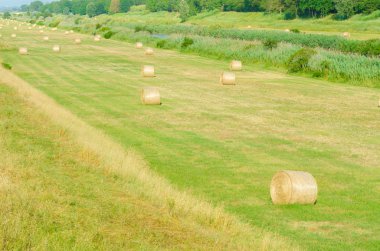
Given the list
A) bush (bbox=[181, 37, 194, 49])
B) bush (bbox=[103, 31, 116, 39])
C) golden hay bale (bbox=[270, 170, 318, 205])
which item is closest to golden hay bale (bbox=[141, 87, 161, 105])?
golden hay bale (bbox=[270, 170, 318, 205])

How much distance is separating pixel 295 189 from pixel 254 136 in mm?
7384

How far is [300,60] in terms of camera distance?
42125mm

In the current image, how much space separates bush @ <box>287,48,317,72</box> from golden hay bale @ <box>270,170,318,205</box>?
97.7 feet

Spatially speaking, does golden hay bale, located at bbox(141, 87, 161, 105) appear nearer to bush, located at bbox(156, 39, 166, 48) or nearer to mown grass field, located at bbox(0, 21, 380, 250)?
mown grass field, located at bbox(0, 21, 380, 250)

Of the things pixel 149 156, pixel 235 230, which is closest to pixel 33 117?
pixel 149 156

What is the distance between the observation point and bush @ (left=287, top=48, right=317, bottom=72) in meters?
41.7

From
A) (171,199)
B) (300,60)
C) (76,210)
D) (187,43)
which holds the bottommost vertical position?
(171,199)

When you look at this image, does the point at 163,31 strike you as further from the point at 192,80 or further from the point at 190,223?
the point at 190,223

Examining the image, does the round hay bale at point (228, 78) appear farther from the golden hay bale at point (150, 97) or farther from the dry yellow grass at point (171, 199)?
the dry yellow grass at point (171, 199)

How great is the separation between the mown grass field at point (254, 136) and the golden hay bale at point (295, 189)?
191 mm

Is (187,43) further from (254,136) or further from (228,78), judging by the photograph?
(254,136)

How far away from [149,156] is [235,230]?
6.63 meters

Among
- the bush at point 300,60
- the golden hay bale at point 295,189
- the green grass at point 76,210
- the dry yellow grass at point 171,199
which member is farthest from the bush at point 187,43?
the golden hay bale at point 295,189

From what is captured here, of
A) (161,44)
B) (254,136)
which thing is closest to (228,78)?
(254,136)
